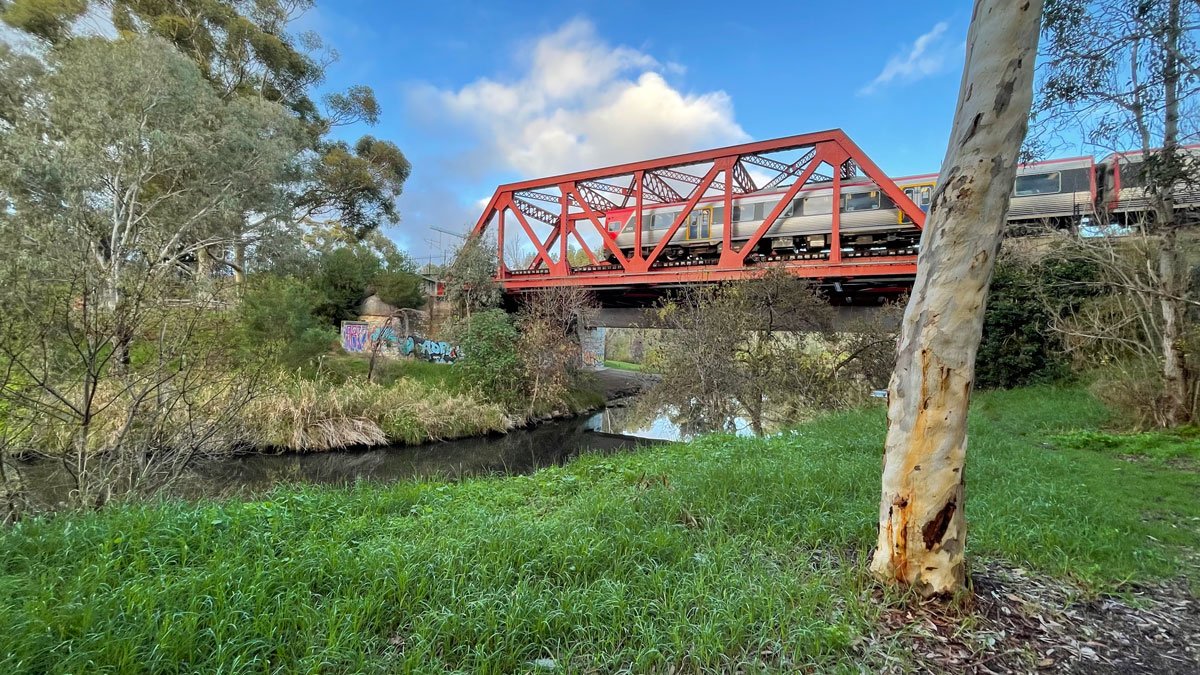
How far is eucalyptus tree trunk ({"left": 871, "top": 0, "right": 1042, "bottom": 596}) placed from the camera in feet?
7.00

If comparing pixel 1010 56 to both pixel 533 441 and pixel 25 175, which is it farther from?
pixel 25 175

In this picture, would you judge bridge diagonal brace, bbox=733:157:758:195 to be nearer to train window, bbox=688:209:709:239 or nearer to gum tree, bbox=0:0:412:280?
train window, bbox=688:209:709:239

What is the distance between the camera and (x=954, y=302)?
2199 millimetres

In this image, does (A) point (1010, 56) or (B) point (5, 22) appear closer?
(A) point (1010, 56)

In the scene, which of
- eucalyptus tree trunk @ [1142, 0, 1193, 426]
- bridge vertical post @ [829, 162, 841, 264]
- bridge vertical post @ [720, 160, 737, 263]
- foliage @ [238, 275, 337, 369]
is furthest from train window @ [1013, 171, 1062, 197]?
foliage @ [238, 275, 337, 369]

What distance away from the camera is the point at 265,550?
2750mm

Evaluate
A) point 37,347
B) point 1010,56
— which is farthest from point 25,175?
point 1010,56

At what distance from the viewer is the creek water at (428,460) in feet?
23.2

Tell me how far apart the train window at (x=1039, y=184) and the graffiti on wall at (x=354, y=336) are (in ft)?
71.4

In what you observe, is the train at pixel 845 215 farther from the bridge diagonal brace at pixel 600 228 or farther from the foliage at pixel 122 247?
the foliage at pixel 122 247

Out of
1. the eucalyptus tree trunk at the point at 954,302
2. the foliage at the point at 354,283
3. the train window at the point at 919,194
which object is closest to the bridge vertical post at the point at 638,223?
the train window at the point at 919,194

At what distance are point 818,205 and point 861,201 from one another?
4.44 ft

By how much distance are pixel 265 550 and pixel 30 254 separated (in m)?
12.2

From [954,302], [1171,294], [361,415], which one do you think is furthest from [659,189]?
[954,302]
